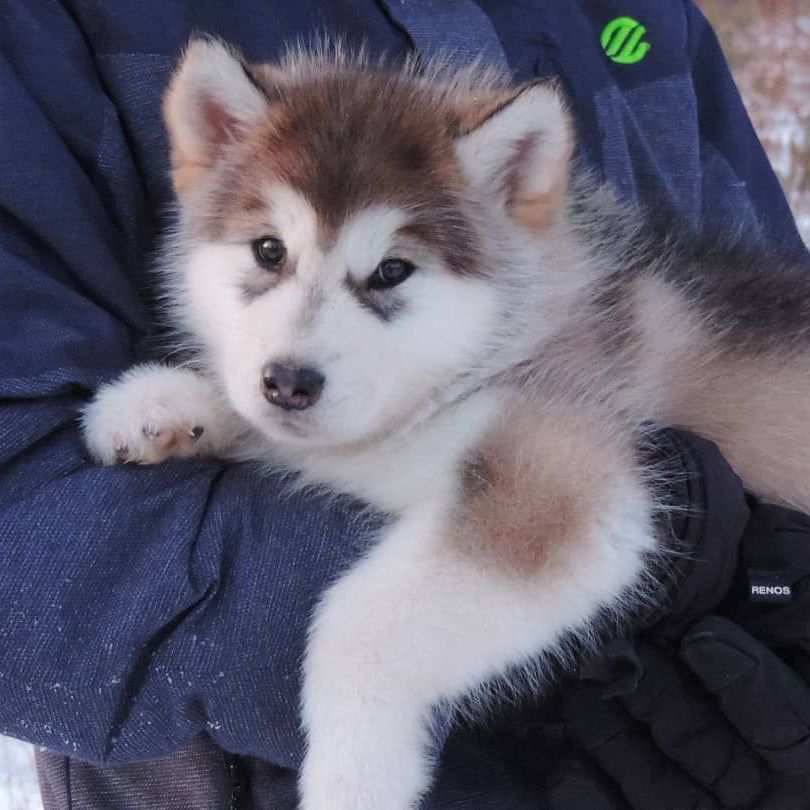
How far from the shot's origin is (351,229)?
181 cm

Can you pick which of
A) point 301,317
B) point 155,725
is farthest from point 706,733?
point 301,317

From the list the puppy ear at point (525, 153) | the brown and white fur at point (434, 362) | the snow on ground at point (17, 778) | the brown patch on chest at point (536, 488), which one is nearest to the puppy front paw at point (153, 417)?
the brown and white fur at point (434, 362)

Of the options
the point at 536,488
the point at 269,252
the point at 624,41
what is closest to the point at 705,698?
the point at 536,488

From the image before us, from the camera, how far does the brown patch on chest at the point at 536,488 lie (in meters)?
1.61

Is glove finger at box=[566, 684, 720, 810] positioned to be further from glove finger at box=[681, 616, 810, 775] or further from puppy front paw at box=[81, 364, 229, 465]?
puppy front paw at box=[81, 364, 229, 465]

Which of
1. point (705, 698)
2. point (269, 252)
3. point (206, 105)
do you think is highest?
point (206, 105)

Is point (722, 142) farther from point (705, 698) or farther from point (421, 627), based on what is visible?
point (421, 627)

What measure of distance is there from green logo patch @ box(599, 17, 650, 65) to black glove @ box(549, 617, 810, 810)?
1.72 m

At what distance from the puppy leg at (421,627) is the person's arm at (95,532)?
61 millimetres

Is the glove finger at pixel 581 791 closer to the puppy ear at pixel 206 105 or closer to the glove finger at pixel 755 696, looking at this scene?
the glove finger at pixel 755 696

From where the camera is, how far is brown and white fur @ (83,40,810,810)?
5.09 feet

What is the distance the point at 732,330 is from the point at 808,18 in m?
6.12

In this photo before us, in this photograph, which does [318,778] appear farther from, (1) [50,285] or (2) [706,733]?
(1) [50,285]

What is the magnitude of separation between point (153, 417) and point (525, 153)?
932 mm
